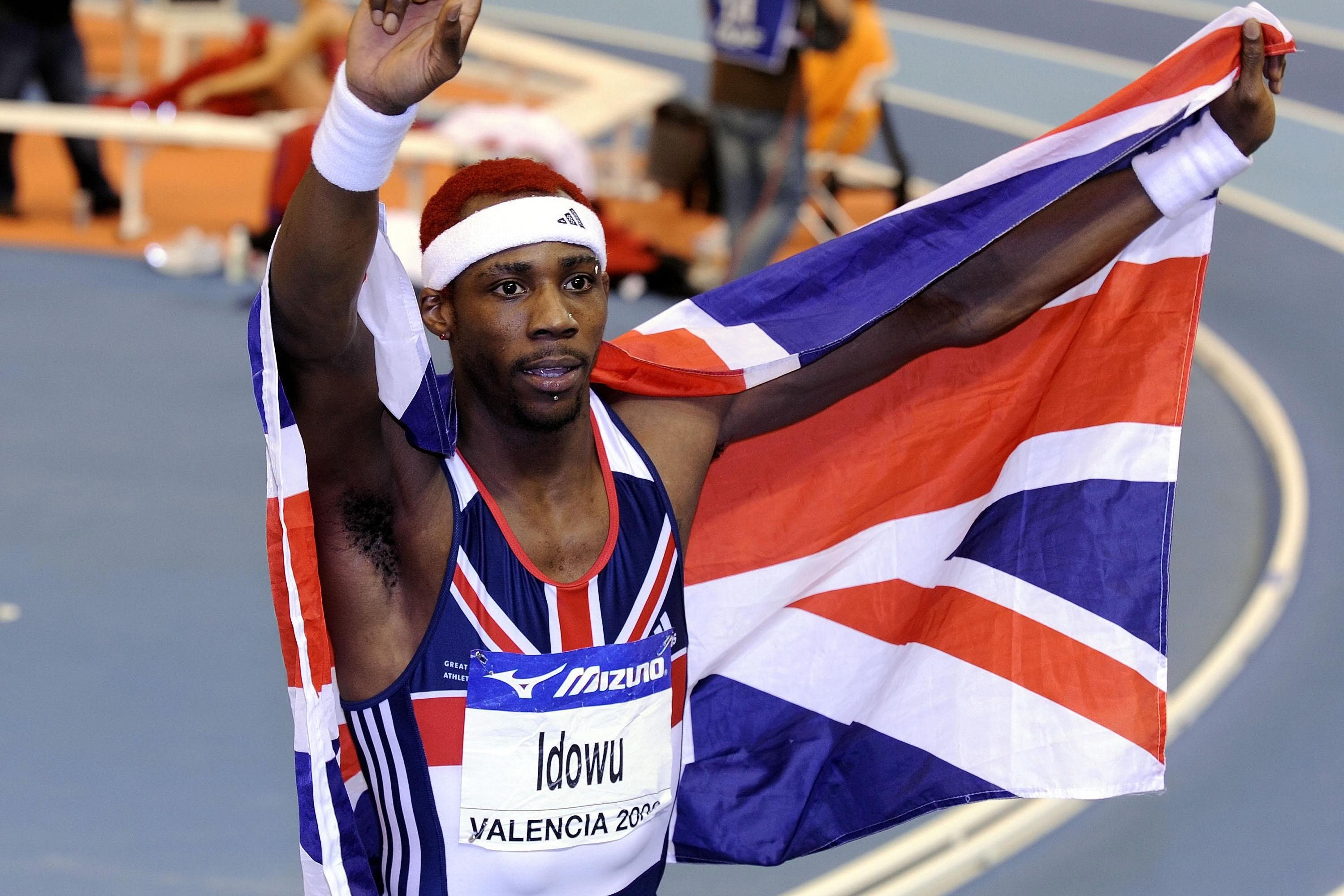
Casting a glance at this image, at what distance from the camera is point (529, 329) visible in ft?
7.98

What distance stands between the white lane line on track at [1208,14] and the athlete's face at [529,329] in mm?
14046

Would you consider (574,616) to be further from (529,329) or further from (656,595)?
(529,329)

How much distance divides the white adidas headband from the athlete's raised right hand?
0.39 meters

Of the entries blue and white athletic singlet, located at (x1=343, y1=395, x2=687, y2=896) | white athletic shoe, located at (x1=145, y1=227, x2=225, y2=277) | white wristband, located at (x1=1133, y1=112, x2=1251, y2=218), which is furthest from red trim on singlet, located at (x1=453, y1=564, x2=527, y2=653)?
white athletic shoe, located at (x1=145, y1=227, x2=225, y2=277)

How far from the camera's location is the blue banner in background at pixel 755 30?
8.25m

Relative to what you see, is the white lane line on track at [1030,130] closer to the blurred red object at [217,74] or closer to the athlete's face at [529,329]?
the blurred red object at [217,74]

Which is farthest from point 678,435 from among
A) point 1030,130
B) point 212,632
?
point 1030,130

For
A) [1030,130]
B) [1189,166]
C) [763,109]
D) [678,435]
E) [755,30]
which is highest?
[1030,130]

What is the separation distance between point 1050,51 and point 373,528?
14156 mm

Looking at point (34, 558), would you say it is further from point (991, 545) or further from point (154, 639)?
point (991, 545)

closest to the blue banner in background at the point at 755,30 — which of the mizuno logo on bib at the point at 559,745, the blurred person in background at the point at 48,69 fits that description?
the blurred person in background at the point at 48,69

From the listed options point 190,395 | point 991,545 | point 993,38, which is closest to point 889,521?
point 991,545

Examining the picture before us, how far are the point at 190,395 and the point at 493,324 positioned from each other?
541 cm

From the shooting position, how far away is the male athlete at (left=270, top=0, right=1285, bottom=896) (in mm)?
2453
